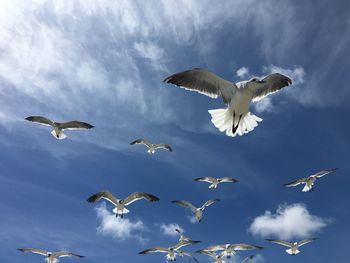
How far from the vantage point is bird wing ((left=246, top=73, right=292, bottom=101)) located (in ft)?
52.9

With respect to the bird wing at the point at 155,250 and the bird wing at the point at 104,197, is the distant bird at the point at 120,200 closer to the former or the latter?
the bird wing at the point at 104,197

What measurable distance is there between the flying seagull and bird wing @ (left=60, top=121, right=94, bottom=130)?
6.59m

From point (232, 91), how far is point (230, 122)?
41.1 inches

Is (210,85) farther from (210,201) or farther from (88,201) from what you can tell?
(210,201)

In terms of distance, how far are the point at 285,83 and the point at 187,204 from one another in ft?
33.6

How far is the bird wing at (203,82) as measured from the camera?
1603cm

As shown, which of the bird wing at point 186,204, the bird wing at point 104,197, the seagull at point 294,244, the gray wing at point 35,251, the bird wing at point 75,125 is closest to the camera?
the bird wing at point 104,197

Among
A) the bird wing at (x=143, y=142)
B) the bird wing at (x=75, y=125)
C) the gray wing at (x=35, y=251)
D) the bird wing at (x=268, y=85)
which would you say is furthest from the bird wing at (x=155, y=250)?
the bird wing at (x=268, y=85)

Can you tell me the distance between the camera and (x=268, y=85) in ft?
54.3

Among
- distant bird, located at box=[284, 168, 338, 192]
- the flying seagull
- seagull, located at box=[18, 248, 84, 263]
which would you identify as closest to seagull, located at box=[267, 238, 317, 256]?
distant bird, located at box=[284, 168, 338, 192]

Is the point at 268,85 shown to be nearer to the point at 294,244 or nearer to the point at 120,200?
the point at 120,200

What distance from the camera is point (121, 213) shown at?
2280 cm

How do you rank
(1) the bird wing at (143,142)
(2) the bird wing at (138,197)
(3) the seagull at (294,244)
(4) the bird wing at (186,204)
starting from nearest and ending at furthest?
1. (2) the bird wing at (138,197)
2. (4) the bird wing at (186,204)
3. (3) the seagull at (294,244)
4. (1) the bird wing at (143,142)

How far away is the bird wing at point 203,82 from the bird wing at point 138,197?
20.7ft
